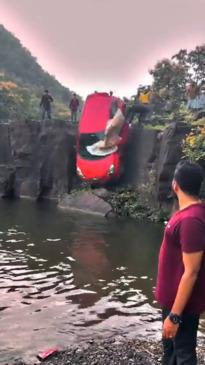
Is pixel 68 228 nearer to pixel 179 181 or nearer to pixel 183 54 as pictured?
pixel 179 181

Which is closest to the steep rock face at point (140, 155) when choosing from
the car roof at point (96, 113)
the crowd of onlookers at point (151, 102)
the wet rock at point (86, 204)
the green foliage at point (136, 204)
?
the green foliage at point (136, 204)

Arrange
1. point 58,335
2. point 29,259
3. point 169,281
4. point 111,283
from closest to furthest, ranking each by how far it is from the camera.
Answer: point 169,281 < point 58,335 < point 111,283 < point 29,259

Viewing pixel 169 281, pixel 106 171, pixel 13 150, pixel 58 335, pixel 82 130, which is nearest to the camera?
pixel 169 281

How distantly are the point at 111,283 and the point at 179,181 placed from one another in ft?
21.0

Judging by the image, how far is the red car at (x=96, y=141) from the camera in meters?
23.0

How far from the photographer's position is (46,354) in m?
5.75

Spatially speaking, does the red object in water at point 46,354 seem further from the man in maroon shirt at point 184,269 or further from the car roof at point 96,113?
the car roof at point 96,113

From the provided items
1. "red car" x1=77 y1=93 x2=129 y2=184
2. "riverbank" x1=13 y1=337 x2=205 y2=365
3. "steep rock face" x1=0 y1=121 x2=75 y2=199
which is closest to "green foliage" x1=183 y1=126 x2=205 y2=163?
"red car" x1=77 y1=93 x2=129 y2=184

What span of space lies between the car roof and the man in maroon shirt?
67.9 ft

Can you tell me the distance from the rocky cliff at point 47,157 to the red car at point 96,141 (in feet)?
2.88

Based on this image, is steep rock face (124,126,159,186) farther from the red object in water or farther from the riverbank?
the red object in water

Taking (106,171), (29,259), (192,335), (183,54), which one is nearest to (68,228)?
(29,259)

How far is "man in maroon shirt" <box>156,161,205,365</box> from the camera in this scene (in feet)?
11.1

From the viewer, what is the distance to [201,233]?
3.38 m
